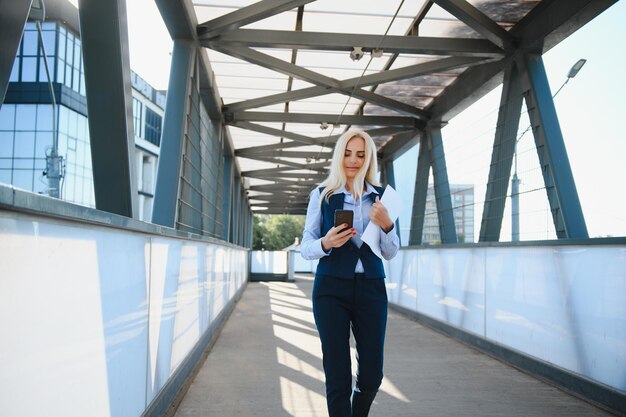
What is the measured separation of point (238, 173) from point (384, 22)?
47.7ft

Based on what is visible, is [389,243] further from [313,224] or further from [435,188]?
[435,188]

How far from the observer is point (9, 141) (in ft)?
53.0

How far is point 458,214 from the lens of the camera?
10352 millimetres

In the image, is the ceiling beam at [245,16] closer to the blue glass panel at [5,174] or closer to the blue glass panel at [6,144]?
the blue glass panel at [6,144]

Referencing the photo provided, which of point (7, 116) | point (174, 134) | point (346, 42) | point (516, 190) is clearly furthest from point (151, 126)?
point (516, 190)

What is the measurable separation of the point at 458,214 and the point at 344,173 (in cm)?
745

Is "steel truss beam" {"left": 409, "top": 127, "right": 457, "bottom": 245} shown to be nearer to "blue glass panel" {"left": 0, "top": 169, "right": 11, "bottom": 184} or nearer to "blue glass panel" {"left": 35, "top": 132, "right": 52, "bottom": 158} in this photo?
"blue glass panel" {"left": 35, "top": 132, "right": 52, "bottom": 158}

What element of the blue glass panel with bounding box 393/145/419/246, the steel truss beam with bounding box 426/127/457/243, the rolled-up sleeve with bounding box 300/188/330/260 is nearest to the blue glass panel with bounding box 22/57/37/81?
the rolled-up sleeve with bounding box 300/188/330/260

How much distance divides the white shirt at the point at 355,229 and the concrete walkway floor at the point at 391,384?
167 centimetres

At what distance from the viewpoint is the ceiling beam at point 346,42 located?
842cm

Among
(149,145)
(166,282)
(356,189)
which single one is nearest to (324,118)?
(166,282)

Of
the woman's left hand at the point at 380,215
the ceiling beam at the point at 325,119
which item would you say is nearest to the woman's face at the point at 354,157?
the woman's left hand at the point at 380,215

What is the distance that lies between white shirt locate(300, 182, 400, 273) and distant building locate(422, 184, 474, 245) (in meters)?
6.27

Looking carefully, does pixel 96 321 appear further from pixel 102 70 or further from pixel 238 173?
pixel 238 173
